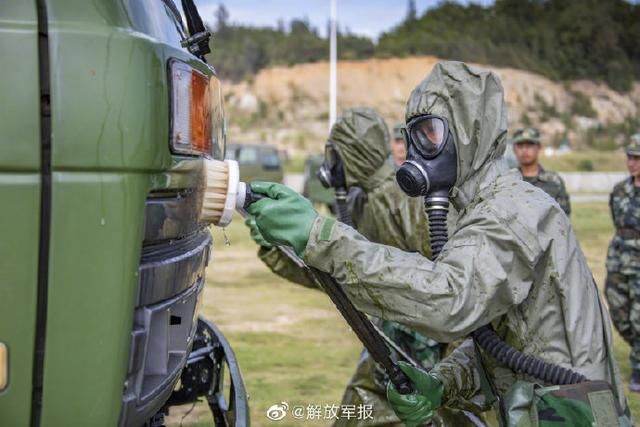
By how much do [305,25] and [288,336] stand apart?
187 feet

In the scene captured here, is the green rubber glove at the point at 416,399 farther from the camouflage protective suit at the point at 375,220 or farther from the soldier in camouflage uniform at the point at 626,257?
the soldier in camouflage uniform at the point at 626,257

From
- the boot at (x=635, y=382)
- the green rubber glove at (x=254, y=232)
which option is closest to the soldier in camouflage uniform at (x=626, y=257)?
the boot at (x=635, y=382)

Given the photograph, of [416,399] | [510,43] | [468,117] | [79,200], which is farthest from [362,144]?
[510,43]

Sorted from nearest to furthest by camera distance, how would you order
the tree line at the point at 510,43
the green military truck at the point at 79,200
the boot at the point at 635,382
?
1. the green military truck at the point at 79,200
2. the boot at the point at 635,382
3. the tree line at the point at 510,43

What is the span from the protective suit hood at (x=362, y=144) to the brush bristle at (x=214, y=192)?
3.00m

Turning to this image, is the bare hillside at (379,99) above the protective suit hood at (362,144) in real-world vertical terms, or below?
above

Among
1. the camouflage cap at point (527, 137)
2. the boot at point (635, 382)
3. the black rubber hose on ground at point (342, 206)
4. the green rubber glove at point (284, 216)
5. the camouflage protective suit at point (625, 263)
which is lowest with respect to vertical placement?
the boot at point (635, 382)

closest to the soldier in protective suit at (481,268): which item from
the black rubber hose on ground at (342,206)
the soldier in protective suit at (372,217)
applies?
the soldier in protective suit at (372,217)

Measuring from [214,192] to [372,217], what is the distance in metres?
2.66

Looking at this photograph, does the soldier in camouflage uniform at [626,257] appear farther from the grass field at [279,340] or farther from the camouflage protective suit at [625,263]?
the grass field at [279,340]

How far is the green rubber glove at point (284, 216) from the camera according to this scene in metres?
2.24

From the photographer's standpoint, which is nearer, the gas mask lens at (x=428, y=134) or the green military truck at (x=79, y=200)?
the green military truck at (x=79, y=200)

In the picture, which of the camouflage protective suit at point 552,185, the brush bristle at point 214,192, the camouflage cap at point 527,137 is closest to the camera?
the brush bristle at point 214,192

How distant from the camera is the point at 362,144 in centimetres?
525
